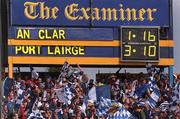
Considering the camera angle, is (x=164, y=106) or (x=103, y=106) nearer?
(x=103, y=106)

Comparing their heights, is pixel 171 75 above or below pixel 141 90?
above

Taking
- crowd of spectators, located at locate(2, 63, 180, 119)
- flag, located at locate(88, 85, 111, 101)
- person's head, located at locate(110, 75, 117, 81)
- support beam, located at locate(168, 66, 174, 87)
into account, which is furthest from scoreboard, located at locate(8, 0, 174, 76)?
flag, located at locate(88, 85, 111, 101)

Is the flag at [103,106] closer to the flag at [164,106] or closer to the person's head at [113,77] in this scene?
the person's head at [113,77]

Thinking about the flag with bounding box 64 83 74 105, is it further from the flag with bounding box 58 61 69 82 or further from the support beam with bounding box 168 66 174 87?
the support beam with bounding box 168 66 174 87

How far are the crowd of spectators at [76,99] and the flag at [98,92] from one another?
0.49 ft

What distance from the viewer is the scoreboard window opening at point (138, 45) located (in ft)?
57.7

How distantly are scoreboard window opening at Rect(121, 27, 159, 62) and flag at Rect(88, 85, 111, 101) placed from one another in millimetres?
2073

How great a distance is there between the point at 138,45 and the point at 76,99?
11.4 feet

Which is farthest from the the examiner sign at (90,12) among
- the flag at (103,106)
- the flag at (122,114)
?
the flag at (122,114)

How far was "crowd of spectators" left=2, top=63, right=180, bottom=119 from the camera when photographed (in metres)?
14.6

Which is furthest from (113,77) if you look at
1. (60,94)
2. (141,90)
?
(60,94)

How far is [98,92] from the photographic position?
51.3ft

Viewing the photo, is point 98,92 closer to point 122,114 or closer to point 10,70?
point 122,114

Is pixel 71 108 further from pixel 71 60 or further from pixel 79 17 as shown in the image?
pixel 79 17
